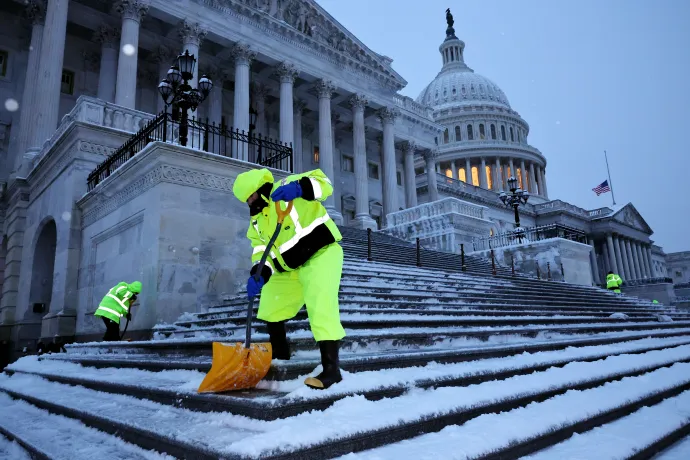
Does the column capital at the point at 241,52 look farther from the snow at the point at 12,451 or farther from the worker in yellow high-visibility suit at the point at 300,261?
the snow at the point at 12,451

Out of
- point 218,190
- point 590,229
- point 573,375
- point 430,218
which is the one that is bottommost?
point 573,375

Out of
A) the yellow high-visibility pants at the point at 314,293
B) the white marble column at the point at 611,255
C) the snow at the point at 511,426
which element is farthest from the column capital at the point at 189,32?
the white marble column at the point at 611,255

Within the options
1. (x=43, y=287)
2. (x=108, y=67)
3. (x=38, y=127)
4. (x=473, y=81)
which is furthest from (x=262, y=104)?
(x=473, y=81)

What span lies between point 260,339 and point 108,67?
22660 mm

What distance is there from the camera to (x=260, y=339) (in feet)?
15.7

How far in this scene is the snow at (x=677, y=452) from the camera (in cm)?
339

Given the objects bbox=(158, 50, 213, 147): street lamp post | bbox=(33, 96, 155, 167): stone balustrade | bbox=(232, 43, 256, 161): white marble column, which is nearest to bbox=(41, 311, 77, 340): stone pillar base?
bbox=(33, 96, 155, 167): stone balustrade

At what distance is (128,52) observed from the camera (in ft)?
65.1

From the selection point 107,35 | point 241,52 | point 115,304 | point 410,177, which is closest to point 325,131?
point 241,52

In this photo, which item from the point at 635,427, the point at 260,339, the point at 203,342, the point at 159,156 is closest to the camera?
the point at 635,427

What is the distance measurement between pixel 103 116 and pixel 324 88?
1681 centimetres

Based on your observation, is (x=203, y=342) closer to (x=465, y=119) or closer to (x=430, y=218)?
(x=430, y=218)

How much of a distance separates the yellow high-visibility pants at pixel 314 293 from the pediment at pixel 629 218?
68.3 m

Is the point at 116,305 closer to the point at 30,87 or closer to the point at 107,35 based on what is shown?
the point at 30,87
